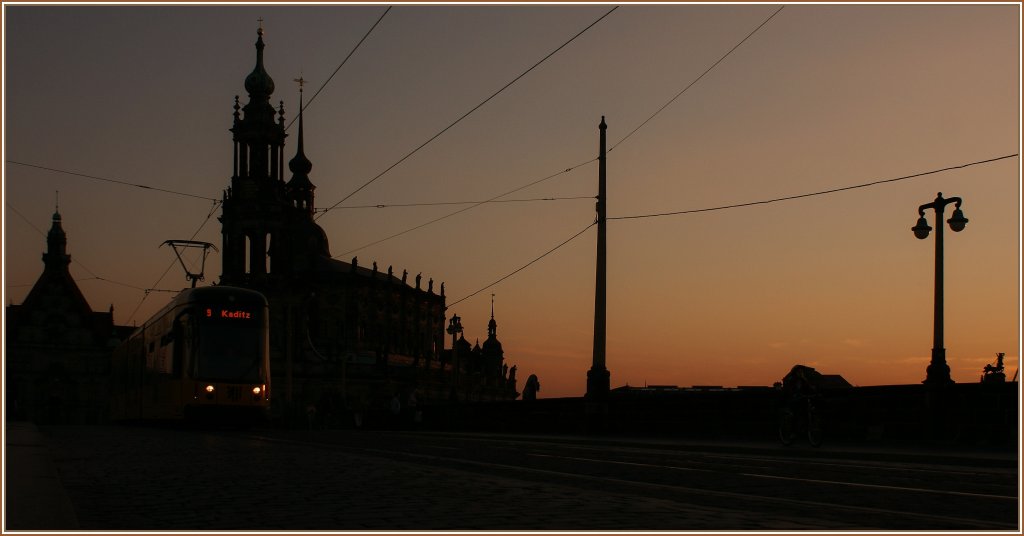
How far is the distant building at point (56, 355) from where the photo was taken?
127125 millimetres

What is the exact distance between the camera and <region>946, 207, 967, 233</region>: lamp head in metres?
23.7

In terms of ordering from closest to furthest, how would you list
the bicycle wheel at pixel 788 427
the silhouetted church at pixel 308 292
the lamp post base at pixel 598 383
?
the bicycle wheel at pixel 788 427 < the lamp post base at pixel 598 383 < the silhouetted church at pixel 308 292

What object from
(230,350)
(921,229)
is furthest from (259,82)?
(921,229)

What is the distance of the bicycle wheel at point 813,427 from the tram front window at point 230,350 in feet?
45.9

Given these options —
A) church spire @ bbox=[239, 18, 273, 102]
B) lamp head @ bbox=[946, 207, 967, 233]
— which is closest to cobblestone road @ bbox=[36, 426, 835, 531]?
lamp head @ bbox=[946, 207, 967, 233]

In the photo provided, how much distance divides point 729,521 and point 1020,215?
4.26m

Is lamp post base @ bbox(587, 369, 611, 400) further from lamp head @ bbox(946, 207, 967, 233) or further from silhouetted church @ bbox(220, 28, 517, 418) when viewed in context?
silhouetted church @ bbox(220, 28, 517, 418)

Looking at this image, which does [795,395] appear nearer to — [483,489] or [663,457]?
[663,457]

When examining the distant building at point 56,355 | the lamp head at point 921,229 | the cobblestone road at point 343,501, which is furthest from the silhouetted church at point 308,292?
the cobblestone road at point 343,501

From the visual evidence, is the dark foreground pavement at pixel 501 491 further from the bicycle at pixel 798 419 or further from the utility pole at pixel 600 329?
the utility pole at pixel 600 329

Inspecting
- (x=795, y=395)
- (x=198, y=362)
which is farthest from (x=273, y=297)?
(x=795, y=395)

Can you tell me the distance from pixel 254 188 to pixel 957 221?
94018 mm

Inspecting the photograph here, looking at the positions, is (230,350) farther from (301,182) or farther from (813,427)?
(301,182)

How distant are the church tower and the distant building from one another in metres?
23.1
